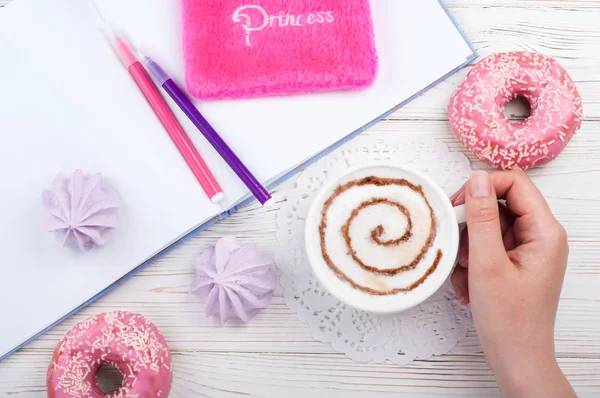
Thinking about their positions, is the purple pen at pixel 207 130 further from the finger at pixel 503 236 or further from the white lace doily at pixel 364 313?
the finger at pixel 503 236

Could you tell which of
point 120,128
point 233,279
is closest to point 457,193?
point 233,279

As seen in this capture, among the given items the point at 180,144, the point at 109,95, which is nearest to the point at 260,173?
the point at 180,144

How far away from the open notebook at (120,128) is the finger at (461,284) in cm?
22

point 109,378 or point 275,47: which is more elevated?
point 275,47

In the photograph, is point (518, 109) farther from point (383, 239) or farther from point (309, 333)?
point (309, 333)

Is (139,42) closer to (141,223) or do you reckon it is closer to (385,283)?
(141,223)

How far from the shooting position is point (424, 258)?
2.02 ft

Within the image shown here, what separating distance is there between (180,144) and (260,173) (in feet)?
0.35

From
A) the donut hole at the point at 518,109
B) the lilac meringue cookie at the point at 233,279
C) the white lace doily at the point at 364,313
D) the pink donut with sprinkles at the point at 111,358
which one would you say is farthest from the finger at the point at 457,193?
the pink donut with sprinkles at the point at 111,358

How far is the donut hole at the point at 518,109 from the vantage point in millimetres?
750

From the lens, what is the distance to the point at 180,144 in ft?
2.40

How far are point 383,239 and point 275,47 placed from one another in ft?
0.95

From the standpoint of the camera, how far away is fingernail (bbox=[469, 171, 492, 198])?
61 cm

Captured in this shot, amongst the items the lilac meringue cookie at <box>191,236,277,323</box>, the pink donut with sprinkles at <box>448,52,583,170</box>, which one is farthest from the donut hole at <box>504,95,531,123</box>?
the lilac meringue cookie at <box>191,236,277,323</box>
